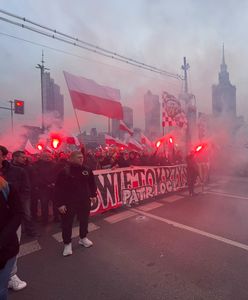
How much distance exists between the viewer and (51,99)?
18.6m

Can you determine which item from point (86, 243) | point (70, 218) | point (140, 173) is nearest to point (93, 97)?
point (140, 173)

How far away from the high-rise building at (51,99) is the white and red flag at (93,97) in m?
11.5

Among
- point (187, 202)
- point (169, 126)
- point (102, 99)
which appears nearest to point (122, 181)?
point (187, 202)

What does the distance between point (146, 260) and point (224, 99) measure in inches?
360

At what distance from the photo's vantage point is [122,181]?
21.1 ft

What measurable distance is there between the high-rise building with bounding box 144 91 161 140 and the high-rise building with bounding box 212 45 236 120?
2.91 m

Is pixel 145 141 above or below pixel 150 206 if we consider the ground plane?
above

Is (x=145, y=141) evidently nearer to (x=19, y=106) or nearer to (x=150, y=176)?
(x=150, y=176)

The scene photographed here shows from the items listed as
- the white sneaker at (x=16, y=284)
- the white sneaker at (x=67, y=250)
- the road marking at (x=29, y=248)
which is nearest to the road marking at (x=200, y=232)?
the white sneaker at (x=67, y=250)

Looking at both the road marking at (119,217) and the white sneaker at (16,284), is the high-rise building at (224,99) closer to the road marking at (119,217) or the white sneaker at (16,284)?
the road marking at (119,217)

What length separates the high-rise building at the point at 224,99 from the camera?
1041 centimetres

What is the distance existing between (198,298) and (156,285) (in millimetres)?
486

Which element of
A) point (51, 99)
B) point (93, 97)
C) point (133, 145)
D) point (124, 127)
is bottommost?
point (133, 145)

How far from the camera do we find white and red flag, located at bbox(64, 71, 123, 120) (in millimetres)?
6277
